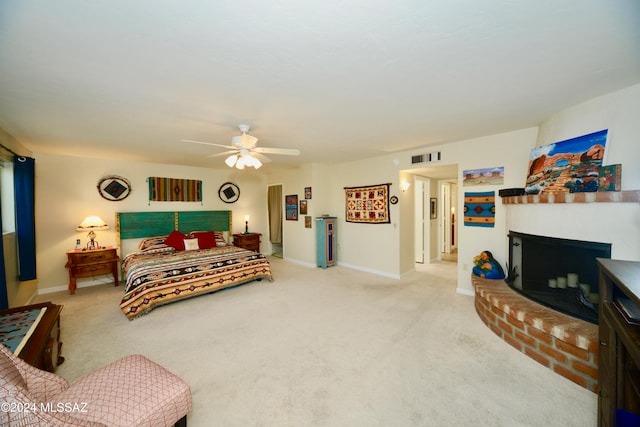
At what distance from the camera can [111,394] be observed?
1.25m

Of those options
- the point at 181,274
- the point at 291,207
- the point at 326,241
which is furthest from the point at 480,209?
the point at 181,274

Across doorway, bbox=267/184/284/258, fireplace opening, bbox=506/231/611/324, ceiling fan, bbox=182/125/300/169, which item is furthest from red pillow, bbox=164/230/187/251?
fireplace opening, bbox=506/231/611/324

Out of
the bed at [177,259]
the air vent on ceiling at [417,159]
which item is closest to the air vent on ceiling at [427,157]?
the air vent on ceiling at [417,159]

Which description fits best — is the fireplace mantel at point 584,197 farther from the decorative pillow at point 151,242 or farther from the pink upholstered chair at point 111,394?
the decorative pillow at point 151,242

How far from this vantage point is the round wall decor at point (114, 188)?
14.7ft

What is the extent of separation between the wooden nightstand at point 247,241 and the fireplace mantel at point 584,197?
5119 millimetres

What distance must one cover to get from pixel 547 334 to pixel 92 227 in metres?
6.30

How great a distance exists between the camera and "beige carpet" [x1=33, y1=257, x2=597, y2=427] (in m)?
1.59

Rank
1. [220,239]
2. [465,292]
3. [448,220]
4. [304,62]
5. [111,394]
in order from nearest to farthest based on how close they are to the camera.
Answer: [111,394]
[304,62]
[465,292]
[220,239]
[448,220]

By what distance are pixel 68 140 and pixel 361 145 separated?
4.16 m

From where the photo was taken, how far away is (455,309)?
3105 millimetres

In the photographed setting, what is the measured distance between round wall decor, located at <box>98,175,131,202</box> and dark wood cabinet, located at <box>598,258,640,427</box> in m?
6.38

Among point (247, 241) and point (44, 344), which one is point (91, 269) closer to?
point (247, 241)

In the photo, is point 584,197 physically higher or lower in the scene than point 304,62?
lower
